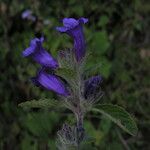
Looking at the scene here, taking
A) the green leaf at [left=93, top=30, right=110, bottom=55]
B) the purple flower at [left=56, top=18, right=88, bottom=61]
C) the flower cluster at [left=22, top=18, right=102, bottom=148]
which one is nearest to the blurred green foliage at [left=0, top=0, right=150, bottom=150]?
the green leaf at [left=93, top=30, right=110, bottom=55]

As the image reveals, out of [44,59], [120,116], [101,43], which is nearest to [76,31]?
[44,59]

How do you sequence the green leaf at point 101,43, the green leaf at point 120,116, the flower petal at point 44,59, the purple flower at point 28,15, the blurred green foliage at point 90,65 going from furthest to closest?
the purple flower at point 28,15, the green leaf at point 101,43, the blurred green foliage at point 90,65, the flower petal at point 44,59, the green leaf at point 120,116

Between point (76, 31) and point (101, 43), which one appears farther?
point (101, 43)

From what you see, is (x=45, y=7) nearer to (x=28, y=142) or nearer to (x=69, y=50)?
(x=28, y=142)

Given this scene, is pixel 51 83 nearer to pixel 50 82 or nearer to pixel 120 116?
pixel 50 82

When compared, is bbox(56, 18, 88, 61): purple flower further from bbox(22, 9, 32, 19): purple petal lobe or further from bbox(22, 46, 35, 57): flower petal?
bbox(22, 9, 32, 19): purple petal lobe

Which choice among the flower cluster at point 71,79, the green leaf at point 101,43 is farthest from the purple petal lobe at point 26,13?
the flower cluster at point 71,79

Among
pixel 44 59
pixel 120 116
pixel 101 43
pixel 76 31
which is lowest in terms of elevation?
pixel 101 43

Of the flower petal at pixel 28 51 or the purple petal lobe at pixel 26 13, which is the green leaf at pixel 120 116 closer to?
the flower petal at pixel 28 51
